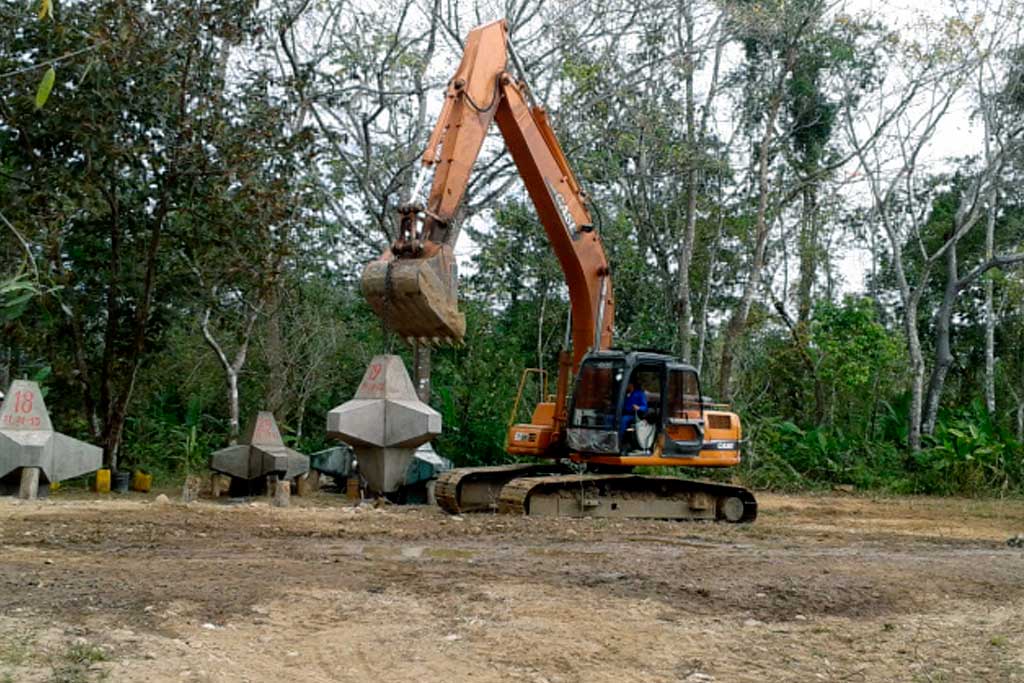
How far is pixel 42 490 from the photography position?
1470 centimetres

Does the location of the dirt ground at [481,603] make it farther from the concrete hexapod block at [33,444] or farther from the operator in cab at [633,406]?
the concrete hexapod block at [33,444]

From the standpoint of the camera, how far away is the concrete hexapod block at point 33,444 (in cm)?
1406

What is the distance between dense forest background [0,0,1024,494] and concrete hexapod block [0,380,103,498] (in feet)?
4.67

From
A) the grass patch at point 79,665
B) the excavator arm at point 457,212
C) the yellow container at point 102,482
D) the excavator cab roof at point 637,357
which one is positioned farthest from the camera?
the yellow container at point 102,482

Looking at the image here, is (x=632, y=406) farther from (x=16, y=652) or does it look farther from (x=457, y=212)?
(x=16, y=652)

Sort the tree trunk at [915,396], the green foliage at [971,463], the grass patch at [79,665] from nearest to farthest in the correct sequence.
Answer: the grass patch at [79,665] → the green foliage at [971,463] → the tree trunk at [915,396]

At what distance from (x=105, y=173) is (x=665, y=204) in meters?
11.5

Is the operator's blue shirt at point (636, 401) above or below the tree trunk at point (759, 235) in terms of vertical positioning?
below

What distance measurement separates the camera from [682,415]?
13859 mm

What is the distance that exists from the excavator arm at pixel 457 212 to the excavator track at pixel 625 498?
1.60 meters

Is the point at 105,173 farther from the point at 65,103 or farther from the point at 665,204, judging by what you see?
the point at 665,204

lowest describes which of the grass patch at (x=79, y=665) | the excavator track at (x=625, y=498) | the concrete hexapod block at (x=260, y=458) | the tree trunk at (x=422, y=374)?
the grass patch at (x=79, y=665)

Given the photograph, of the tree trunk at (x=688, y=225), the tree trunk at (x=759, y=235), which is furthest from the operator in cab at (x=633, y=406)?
the tree trunk at (x=759, y=235)

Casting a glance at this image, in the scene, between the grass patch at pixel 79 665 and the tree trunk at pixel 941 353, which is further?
the tree trunk at pixel 941 353
